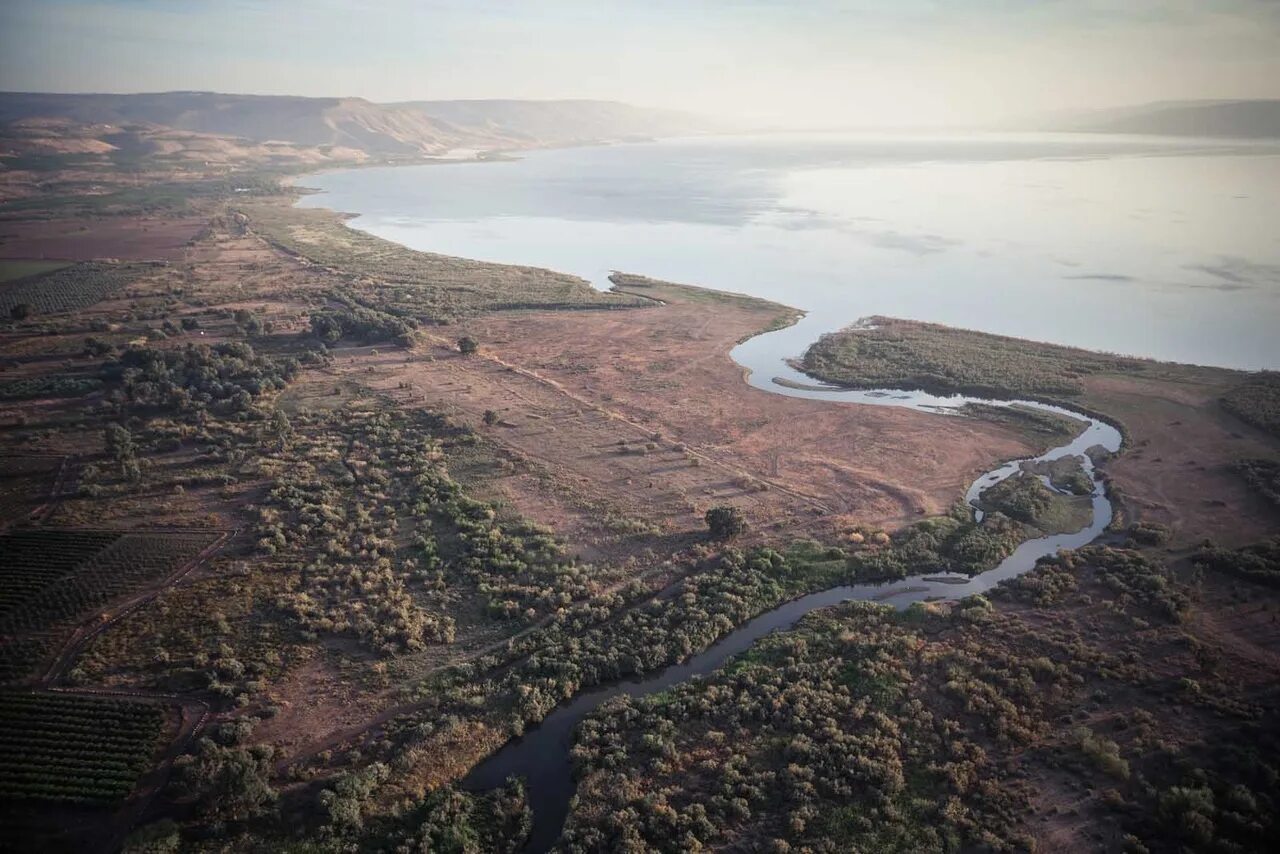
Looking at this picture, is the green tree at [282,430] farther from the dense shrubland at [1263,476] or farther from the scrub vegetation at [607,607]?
the dense shrubland at [1263,476]

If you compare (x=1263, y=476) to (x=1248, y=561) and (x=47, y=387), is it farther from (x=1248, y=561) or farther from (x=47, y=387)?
(x=47, y=387)

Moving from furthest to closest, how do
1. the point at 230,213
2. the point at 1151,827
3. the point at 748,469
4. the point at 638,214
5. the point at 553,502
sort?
the point at 638,214
the point at 230,213
the point at 748,469
the point at 553,502
the point at 1151,827

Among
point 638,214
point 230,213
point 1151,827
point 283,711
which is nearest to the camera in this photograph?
point 1151,827

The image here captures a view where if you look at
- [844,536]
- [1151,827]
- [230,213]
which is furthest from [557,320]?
[230,213]

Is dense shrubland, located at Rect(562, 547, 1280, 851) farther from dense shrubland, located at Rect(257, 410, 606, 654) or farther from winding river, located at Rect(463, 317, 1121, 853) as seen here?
dense shrubland, located at Rect(257, 410, 606, 654)

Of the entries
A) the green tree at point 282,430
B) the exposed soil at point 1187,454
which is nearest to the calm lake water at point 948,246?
the exposed soil at point 1187,454

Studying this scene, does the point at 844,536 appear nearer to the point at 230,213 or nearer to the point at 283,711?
the point at 283,711
